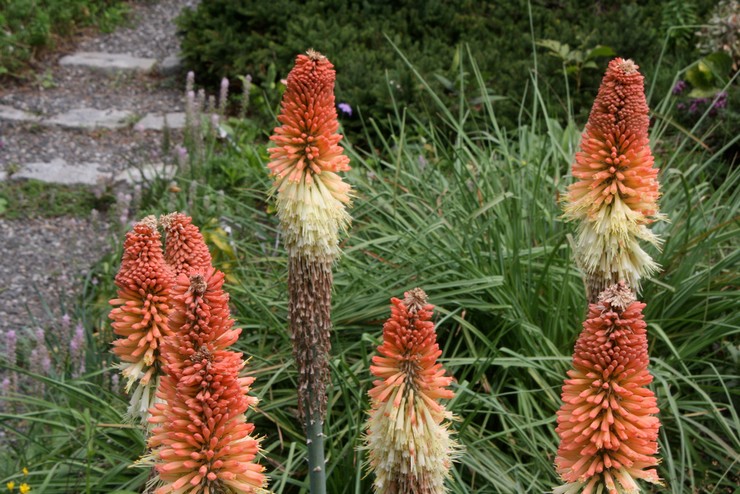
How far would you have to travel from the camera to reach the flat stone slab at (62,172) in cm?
709

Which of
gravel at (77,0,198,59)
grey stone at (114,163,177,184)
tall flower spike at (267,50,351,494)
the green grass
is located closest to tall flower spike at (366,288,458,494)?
tall flower spike at (267,50,351,494)

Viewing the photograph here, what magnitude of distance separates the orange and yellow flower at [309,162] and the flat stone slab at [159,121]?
A: 5.25m

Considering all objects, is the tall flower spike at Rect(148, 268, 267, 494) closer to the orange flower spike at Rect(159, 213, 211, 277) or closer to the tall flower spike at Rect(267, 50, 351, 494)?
the orange flower spike at Rect(159, 213, 211, 277)

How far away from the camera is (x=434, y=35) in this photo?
787 centimetres

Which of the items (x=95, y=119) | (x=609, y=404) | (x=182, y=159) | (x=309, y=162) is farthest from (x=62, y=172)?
(x=609, y=404)

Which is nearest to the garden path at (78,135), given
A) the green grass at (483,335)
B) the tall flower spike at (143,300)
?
the green grass at (483,335)

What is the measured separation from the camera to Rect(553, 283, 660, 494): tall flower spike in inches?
73.7

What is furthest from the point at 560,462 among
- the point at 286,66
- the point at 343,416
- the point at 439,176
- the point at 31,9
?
the point at 31,9

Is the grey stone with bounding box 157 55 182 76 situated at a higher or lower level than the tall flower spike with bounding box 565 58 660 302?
lower

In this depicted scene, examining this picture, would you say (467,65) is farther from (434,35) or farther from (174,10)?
(174,10)

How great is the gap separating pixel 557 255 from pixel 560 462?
236 centimetres

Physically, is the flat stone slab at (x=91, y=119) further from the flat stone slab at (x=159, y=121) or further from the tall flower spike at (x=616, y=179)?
the tall flower spike at (x=616, y=179)

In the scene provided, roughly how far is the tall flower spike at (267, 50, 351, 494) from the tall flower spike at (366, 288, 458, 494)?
59 centimetres

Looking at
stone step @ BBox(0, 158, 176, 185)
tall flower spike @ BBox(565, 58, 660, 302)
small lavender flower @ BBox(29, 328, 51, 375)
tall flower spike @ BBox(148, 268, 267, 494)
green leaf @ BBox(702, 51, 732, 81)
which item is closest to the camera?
tall flower spike @ BBox(148, 268, 267, 494)
